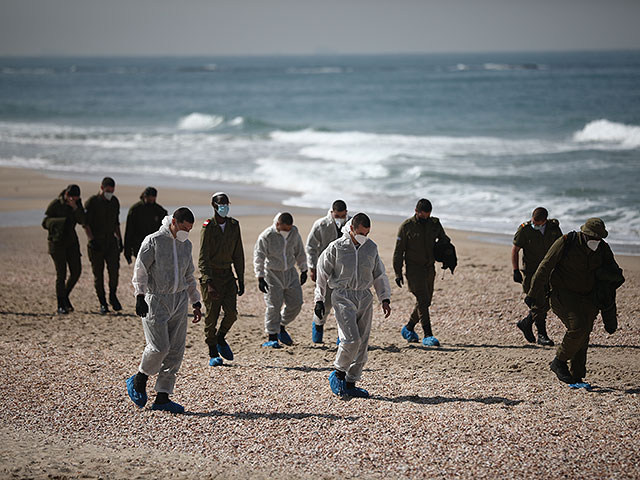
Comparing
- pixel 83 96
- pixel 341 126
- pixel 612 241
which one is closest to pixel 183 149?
pixel 341 126

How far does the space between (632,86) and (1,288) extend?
2829 inches

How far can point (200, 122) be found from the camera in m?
53.3

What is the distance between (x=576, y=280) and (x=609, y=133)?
36.1 m

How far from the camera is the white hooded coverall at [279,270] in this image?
930cm

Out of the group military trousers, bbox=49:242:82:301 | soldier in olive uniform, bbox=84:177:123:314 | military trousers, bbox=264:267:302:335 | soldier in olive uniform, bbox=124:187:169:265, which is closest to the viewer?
military trousers, bbox=264:267:302:335

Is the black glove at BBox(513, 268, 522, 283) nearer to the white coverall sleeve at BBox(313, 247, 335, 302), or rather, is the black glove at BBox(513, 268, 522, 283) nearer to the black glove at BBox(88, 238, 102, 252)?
the white coverall sleeve at BBox(313, 247, 335, 302)

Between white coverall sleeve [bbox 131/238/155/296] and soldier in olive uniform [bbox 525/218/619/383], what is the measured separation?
384 centimetres

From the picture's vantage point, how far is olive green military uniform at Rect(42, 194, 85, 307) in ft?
35.4

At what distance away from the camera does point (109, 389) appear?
7.58 m

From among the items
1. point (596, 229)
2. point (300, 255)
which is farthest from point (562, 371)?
point (300, 255)

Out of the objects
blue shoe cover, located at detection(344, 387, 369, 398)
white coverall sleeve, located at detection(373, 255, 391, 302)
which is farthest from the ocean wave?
blue shoe cover, located at detection(344, 387, 369, 398)

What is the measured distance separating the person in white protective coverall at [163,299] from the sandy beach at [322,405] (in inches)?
10.4

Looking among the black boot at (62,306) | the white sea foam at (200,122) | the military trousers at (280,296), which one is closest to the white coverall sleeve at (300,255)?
the military trousers at (280,296)

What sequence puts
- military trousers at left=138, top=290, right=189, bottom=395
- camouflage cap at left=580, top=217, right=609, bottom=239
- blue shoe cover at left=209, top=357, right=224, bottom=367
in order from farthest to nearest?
blue shoe cover at left=209, top=357, right=224, bottom=367 → camouflage cap at left=580, top=217, right=609, bottom=239 → military trousers at left=138, top=290, right=189, bottom=395
